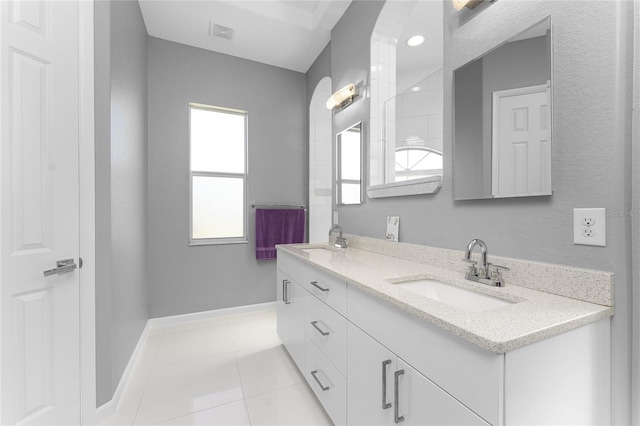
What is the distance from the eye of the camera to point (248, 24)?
2.45 meters

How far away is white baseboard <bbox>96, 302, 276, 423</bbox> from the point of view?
1.47 metres

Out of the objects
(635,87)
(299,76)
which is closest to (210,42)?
(299,76)

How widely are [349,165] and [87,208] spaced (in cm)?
175

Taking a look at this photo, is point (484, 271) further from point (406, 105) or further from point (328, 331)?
point (406, 105)

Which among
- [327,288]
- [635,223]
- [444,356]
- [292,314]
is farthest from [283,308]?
[635,223]

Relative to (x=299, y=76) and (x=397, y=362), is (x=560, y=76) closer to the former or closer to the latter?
(x=397, y=362)

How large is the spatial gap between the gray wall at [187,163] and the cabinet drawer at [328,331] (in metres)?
1.58

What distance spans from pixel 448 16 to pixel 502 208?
1010mm

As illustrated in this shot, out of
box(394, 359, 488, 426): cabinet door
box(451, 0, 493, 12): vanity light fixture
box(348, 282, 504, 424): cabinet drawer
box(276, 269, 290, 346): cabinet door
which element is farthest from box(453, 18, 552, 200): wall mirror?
box(276, 269, 290, 346): cabinet door

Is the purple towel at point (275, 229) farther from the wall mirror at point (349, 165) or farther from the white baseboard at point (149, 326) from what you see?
the wall mirror at point (349, 165)

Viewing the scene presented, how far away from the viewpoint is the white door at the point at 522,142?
956mm

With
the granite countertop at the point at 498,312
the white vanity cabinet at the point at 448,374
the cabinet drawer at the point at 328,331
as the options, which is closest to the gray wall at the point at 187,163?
the cabinet drawer at the point at 328,331

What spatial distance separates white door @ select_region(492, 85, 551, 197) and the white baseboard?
229 centimetres

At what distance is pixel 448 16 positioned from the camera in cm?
133
